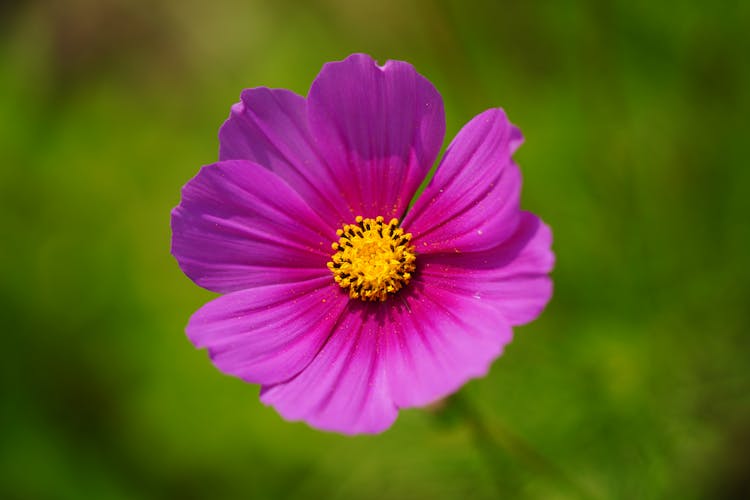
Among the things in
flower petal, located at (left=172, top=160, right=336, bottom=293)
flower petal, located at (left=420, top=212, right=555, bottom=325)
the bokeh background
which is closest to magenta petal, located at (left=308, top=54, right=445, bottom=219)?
flower petal, located at (left=172, top=160, right=336, bottom=293)

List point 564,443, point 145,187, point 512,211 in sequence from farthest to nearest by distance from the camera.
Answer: point 145,187, point 564,443, point 512,211

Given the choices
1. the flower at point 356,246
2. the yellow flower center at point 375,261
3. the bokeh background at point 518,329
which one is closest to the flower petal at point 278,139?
the flower at point 356,246

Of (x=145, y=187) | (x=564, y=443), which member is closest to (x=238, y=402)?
(x=145, y=187)

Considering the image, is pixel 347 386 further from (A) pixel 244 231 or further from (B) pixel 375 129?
(B) pixel 375 129

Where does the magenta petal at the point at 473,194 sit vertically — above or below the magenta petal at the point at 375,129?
below

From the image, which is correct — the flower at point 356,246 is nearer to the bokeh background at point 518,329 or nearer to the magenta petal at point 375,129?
the magenta petal at point 375,129

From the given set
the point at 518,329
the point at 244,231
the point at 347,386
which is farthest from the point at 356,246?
the point at 518,329

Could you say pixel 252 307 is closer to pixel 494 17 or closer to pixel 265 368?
pixel 265 368
